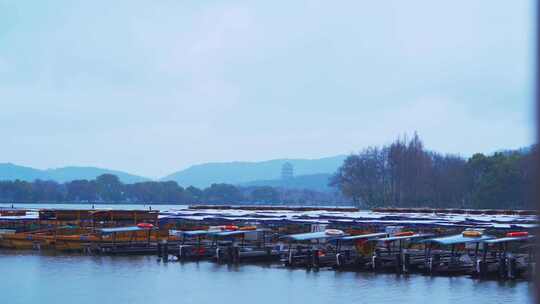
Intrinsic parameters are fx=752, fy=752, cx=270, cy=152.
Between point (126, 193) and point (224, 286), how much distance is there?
294 feet

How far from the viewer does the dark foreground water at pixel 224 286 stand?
19.2 metres

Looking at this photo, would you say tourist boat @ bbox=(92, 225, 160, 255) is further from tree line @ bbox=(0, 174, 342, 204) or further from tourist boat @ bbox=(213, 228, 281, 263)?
tree line @ bbox=(0, 174, 342, 204)

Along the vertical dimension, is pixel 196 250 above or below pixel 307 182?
below

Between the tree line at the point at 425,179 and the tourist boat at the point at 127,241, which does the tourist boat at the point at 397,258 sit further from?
the tree line at the point at 425,179

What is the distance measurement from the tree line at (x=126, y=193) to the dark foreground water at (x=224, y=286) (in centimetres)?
8013

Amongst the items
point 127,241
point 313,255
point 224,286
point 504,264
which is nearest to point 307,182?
point 127,241

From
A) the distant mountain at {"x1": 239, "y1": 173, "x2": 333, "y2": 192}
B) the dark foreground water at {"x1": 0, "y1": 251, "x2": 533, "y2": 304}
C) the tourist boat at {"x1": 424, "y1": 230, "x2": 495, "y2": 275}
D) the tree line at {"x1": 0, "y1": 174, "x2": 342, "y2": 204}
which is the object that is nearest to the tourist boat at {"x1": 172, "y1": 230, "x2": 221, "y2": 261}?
the dark foreground water at {"x1": 0, "y1": 251, "x2": 533, "y2": 304}

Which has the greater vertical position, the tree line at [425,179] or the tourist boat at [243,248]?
the tree line at [425,179]

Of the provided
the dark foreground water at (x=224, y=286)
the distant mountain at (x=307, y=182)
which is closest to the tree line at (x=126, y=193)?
the distant mountain at (x=307, y=182)

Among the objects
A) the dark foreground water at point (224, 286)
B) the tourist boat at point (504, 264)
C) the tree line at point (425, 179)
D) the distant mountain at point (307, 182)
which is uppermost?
the distant mountain at point (307, 182)

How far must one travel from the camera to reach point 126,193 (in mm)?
109062

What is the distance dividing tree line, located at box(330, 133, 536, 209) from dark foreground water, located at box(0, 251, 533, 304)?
30.0 meters

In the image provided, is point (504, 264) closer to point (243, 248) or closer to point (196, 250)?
point (243, 248)

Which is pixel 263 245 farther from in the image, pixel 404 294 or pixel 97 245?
pixel 404 294
